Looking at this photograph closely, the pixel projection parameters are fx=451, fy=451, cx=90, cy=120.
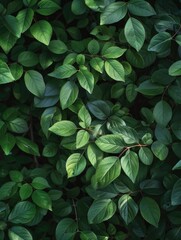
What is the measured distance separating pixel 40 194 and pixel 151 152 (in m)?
0.40

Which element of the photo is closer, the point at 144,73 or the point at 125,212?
the point at 125,212

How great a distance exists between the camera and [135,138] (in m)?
1.48

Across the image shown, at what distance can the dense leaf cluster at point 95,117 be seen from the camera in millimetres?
1473

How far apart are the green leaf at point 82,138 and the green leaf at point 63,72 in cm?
19

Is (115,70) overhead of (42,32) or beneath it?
beneath

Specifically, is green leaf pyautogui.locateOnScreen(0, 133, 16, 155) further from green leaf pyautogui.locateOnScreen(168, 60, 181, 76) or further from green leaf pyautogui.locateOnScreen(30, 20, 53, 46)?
green leaf pyautogui.locateOnScreen(168, 60, 181, 76)

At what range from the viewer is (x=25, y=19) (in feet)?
4.82

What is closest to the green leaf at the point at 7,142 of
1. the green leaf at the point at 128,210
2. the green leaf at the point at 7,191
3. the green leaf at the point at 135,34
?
the green leaf at the point at 7,191

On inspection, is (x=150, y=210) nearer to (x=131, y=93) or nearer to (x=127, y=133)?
(x=127, y=133)

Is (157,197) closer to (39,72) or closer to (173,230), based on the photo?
(173,230)

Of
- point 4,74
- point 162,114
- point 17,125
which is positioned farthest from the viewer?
point 17,125

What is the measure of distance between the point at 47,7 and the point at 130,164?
59cm

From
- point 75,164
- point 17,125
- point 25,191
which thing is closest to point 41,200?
point 25,191

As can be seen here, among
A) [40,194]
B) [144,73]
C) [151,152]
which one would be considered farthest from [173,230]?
[144,73]
